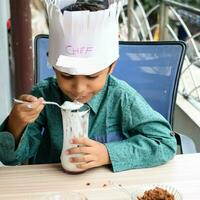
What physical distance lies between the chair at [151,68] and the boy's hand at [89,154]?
0.64 metres

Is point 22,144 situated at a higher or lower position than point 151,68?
lower

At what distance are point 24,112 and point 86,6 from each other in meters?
0.34

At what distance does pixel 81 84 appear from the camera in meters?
1.16

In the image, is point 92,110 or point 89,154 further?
point 92,110

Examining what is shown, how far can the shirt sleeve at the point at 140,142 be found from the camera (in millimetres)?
1183

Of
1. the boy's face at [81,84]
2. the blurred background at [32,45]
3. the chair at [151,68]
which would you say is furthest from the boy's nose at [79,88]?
the blurred background at [32,45]

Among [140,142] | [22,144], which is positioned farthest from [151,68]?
[22,144]

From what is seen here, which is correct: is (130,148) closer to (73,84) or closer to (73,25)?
(73,84)

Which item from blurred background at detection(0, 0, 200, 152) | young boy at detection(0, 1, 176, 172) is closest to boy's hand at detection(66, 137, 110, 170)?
young boy at detection(0, 1, 176, 172)

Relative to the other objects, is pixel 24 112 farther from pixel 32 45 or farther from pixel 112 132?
pixel 32 45

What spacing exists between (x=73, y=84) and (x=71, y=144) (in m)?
0.16

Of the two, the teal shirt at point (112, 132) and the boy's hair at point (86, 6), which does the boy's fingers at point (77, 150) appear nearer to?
the teal shirt at point (112, 132)

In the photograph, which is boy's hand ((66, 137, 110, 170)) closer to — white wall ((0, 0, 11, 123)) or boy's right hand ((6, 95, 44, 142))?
boy's right hand ((6, 95, 44, 142))

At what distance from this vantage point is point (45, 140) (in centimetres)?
142
